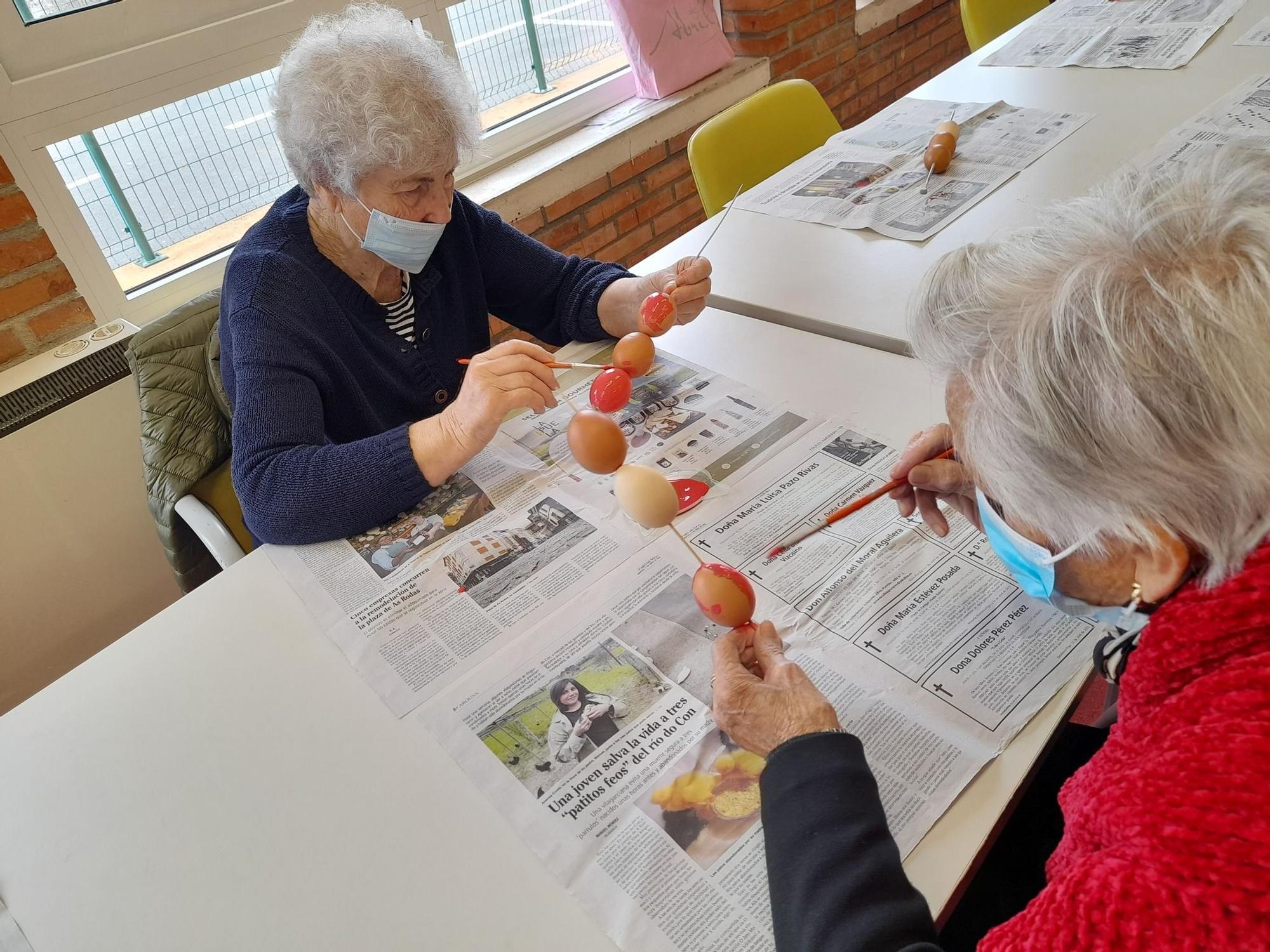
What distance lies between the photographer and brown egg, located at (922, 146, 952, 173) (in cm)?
183

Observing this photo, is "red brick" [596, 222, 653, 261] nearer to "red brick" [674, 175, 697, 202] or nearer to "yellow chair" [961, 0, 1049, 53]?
"red brick" [674, 175, 697, 202]

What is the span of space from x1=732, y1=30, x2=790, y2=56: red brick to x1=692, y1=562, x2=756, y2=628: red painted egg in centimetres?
296

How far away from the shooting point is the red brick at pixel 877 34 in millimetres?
3771

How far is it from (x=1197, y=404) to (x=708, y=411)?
849 mm

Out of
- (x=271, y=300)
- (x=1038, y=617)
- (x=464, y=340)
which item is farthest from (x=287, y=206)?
(x=1038, y=617)

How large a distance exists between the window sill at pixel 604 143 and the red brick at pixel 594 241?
19cm

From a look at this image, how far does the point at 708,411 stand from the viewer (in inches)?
54.1

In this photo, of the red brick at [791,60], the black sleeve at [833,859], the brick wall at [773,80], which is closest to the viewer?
the black sleeve at [833,859]

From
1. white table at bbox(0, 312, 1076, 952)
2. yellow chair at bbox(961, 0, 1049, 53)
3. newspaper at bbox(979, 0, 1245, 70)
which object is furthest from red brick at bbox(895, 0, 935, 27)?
white table at bbox(0, 312, 1076, 952)

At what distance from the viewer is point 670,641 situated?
1.00m

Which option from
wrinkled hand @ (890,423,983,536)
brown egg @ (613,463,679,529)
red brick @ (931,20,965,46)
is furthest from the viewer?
red brick @ (931,20,965,46)

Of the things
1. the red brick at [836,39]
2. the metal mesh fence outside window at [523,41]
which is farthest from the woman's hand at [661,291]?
the red brick at [836,39]

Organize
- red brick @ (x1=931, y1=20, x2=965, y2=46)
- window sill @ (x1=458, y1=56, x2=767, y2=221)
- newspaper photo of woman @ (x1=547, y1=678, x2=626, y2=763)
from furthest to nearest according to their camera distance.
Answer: red brick @ (x1=931, y1=20, x2=965, y2=46) < window sill @ (x1=458, y1=56, x2=767, y2=221) < newspaper photo of woman @ (x1=547, y1=678, x2=626, y2=763)

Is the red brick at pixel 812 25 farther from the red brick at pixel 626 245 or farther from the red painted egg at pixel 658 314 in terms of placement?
the red painted egg at pixel 658 314
